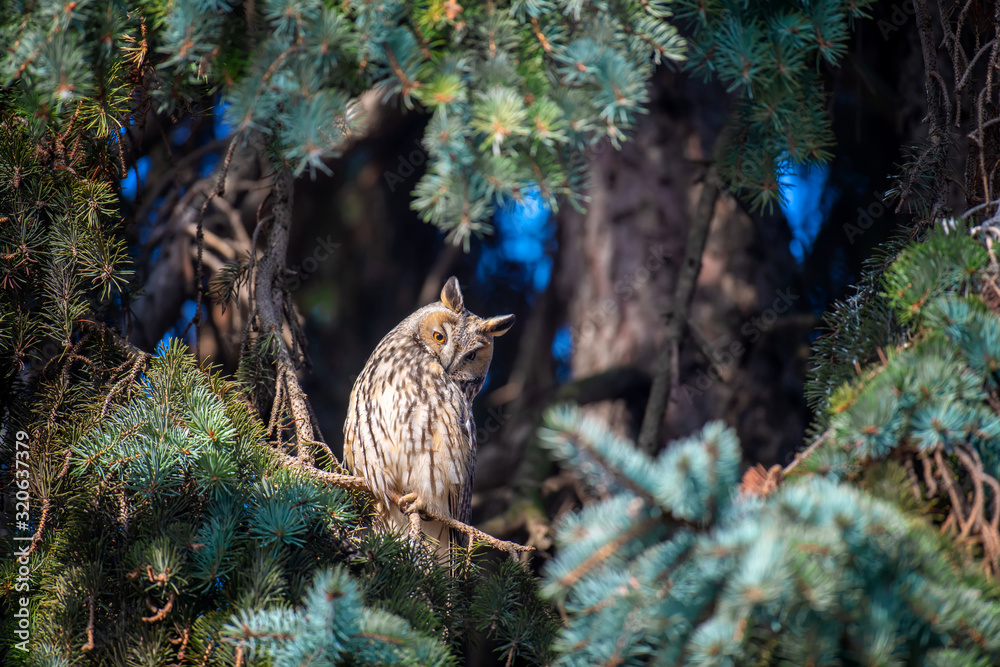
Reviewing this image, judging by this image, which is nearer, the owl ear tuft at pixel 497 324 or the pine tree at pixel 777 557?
the pine tree at pixel 777 557

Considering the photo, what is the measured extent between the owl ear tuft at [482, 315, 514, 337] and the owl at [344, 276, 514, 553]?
0.08 meters

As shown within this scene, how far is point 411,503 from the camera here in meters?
2.40

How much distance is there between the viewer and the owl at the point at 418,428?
2.54m

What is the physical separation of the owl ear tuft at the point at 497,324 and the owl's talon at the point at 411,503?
79 cm

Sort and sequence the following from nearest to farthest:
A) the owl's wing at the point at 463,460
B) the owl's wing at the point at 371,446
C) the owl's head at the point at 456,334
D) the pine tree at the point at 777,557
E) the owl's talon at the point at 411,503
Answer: the pine tree at the point at 777,557 → the owl's talon at the point at 411,503 → the owl's wing at the point at 371,446 → the owl's wing at the point at 463,460 → the owl's head at the point at 456,334

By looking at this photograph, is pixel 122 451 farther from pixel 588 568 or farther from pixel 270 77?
pixel 588 568

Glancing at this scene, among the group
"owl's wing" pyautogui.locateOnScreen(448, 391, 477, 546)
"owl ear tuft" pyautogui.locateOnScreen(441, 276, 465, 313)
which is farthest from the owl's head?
"owl's wing" pyautogui.locateOnScreen(448, 391, 477, 546)

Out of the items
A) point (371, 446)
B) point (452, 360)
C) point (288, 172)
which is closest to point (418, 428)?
point (371, 446)

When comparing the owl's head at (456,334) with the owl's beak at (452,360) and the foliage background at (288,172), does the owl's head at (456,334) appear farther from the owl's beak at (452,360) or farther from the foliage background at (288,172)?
the foliage background at (288,172)

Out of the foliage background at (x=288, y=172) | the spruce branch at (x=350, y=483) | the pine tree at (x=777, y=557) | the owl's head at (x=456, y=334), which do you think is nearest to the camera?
the pine tree at (x=777, y=557)

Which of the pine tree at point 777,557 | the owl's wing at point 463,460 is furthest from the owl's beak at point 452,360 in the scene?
the pine tree at point 777,557

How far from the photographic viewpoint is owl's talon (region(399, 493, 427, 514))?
2.33m

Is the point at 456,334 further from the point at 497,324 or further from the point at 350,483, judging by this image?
the point at 350,483

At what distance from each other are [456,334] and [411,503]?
745 millimetres
